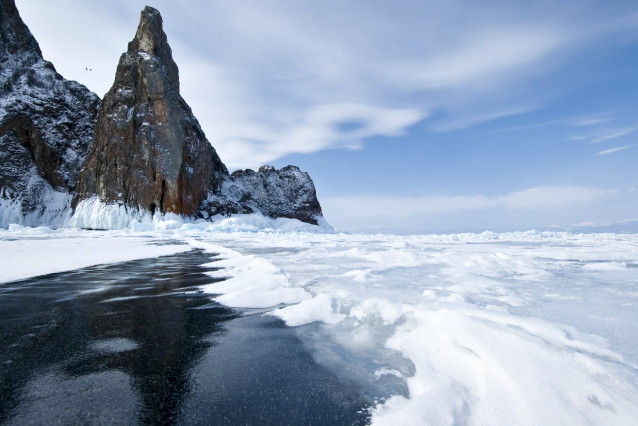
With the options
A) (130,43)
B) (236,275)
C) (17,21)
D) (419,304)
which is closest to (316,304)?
(419,304)

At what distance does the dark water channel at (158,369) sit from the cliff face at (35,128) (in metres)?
37.6

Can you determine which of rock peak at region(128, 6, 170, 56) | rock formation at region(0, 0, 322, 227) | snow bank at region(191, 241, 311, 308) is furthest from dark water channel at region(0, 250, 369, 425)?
rock peak at region(128, 6, 170, 56)

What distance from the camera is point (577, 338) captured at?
171 cm

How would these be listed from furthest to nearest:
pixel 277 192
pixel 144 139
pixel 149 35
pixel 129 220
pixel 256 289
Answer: pixel 277 192
pixel 149 35
pixel 144 139
pixel 129 220
pixel 256 289

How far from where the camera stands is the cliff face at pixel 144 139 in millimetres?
28656

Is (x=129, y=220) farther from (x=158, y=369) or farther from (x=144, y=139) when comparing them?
(x=158, y=369)

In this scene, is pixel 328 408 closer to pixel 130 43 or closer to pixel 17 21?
pixel 130 43

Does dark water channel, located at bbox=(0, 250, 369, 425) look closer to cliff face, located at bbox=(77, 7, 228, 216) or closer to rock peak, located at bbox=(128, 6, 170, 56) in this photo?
cliff face, located at bbox=(77, 7, 228, 216)

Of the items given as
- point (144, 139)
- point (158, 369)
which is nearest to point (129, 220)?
point (144, 139)

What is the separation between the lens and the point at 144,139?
28.8 meters

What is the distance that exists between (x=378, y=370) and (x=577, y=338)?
117 cm

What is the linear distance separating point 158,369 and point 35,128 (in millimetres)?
44118

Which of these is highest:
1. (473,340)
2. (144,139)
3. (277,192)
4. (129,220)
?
(144,139)

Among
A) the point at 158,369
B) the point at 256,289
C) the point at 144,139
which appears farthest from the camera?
the point at 144,139
